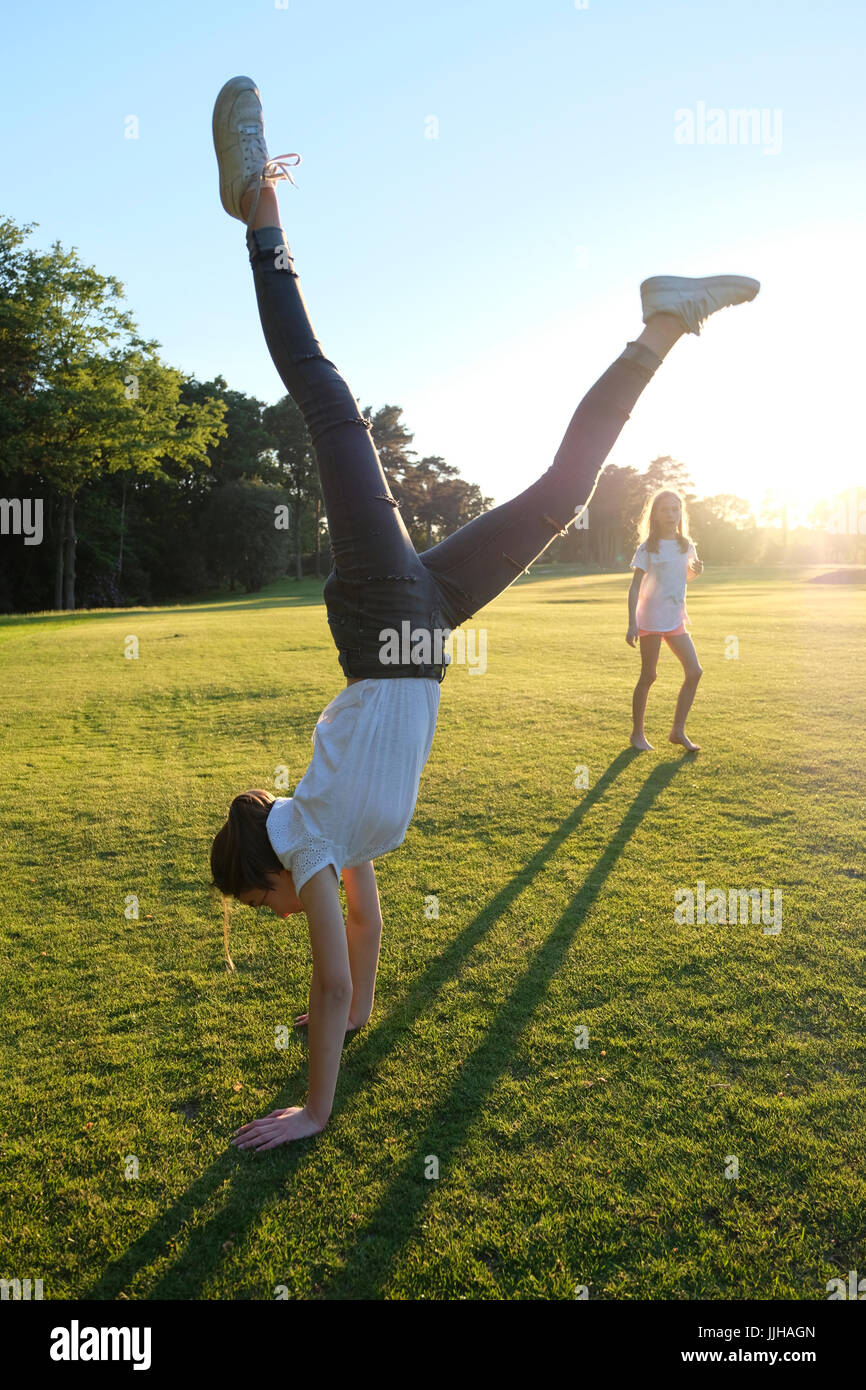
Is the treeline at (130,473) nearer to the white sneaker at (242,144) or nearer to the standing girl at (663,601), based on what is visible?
the standing girl at (663,601)

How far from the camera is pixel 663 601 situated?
305 inches

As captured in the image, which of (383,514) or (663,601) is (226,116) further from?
(663,601)

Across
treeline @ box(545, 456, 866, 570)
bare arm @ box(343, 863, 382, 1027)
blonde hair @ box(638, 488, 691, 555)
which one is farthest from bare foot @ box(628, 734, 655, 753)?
treeline @ box(545, 456, 866, 570)

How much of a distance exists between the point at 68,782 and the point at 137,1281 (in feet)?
18.0

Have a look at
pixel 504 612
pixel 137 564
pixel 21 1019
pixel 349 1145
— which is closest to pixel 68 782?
pixel 21 1019

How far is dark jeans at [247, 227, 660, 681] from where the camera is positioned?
96.7 inches

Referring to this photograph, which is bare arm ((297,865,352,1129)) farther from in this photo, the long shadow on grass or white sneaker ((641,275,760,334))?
white sneaker ((641,275,760,334))

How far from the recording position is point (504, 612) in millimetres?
25000

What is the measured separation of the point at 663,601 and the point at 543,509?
540cm

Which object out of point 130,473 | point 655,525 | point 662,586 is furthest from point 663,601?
point 130,473

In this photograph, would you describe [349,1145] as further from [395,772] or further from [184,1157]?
[395,772]

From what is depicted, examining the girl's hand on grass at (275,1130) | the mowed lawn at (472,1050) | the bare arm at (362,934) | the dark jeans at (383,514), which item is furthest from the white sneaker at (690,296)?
the girl's hand on grass at (275,1130)

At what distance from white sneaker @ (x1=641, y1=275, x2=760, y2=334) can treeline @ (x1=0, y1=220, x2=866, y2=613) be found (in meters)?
12.8

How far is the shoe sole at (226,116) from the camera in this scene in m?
2.55
